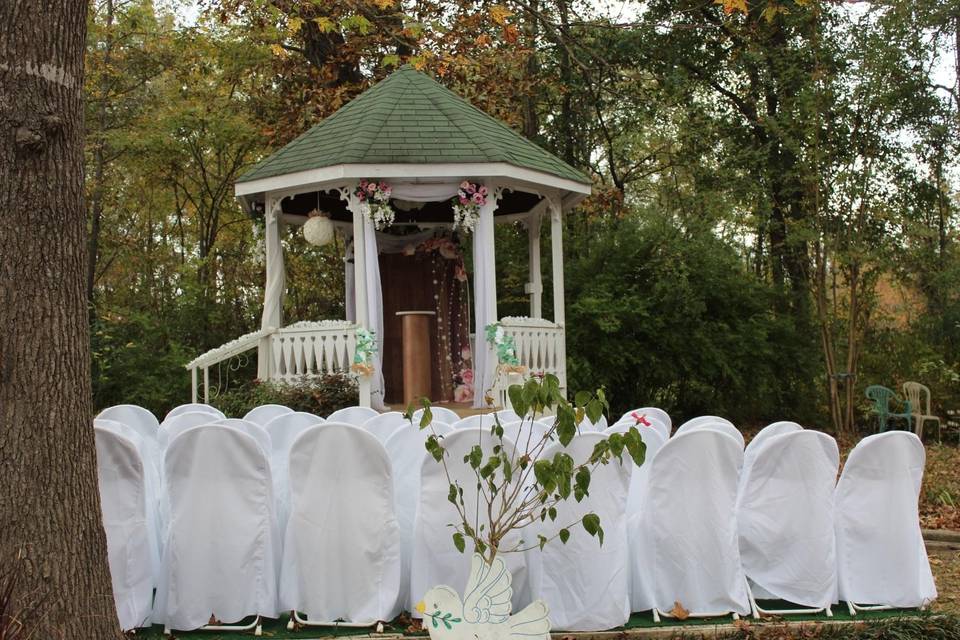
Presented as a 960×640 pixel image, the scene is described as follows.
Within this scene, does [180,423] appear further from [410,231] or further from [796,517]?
[410,231]

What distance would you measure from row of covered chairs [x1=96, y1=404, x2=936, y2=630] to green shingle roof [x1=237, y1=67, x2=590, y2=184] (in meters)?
6.63

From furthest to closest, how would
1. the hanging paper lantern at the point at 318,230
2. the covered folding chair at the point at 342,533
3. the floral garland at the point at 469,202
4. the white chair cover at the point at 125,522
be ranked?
the hanging paper lantern at the point at 318,230
the floral garland at the point at 469,202
the covered folding chair at the point at 342,533
the white chair cover at the point at 125,522

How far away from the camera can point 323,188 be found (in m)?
10.8

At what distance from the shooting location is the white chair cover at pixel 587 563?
161 inches

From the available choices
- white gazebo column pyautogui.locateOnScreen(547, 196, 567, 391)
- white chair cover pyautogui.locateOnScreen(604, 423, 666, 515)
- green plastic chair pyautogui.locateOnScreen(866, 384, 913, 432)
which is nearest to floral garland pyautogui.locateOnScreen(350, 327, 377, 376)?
white gazebo column pyautogui.locateOnScreen(547, 196, 567, 391)

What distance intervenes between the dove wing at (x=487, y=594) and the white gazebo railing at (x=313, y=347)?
7.07 metres

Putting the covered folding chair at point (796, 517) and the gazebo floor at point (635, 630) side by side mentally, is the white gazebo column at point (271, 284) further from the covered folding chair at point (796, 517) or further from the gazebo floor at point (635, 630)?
the covered folding chair at point (796, 517)

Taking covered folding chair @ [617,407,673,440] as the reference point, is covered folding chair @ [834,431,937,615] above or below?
below

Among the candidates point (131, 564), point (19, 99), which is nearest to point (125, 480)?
point (131, 564)

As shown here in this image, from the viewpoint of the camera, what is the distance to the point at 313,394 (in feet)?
34.1

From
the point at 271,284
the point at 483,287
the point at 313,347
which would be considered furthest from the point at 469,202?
the point at 271,284

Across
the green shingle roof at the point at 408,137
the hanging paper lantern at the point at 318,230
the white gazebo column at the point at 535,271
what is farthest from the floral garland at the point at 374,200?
the white gazebo column at the point at 535,271

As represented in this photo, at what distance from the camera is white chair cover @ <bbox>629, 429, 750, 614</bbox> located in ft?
13.9

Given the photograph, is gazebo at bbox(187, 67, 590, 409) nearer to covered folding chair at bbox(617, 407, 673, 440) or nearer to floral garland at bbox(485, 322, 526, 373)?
floral garland at bbox(485, 322, 526, 373)
